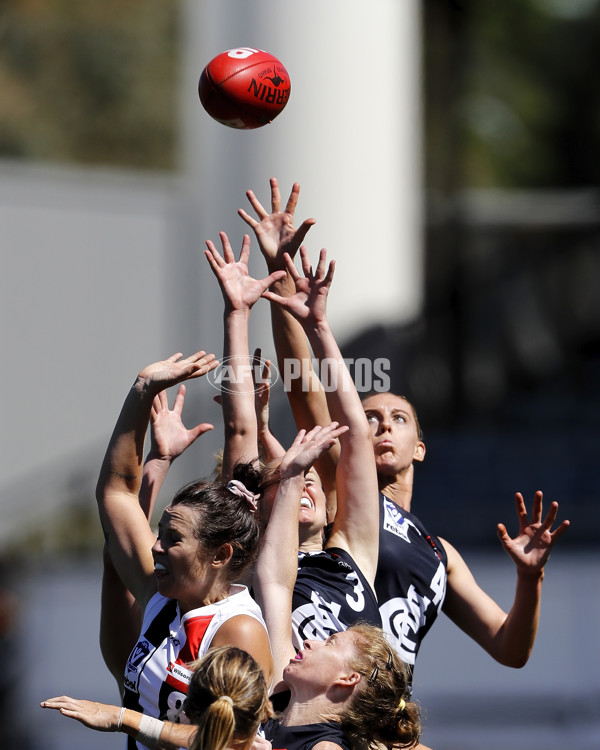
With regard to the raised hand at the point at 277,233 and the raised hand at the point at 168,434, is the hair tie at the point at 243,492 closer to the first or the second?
the raised hand at the point at 168,434

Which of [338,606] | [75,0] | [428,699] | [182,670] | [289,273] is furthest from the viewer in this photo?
[75,0]

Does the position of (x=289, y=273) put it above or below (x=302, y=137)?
below

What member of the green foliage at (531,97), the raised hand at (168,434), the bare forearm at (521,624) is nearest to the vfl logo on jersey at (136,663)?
the raised hand at (168,434)

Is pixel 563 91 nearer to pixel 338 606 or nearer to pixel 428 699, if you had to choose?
pixel 428 699

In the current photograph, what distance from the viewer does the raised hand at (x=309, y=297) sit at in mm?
3506

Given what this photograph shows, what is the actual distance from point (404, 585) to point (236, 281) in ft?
3.55

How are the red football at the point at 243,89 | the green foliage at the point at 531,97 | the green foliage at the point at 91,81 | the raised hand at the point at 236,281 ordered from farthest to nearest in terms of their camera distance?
the green foliage at the point at 91,81
the green foliage at the point at 531,97
the red football at the point at 243,89
the raised hand at the point at 236,281

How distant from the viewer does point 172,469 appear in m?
12.6

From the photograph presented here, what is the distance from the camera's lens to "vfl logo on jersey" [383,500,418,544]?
3635 millimetres

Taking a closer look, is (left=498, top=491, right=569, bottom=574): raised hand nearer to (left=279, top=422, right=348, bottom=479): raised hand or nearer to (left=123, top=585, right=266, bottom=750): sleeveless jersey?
(left=279, top=422, right=348, bottom=479): raised hand

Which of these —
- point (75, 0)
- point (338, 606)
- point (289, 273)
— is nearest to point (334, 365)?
point (289, 273)

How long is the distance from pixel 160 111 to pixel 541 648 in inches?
882

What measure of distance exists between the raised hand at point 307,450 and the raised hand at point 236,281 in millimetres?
536

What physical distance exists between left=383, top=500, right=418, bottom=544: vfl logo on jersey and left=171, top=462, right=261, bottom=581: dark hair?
1.92ft
